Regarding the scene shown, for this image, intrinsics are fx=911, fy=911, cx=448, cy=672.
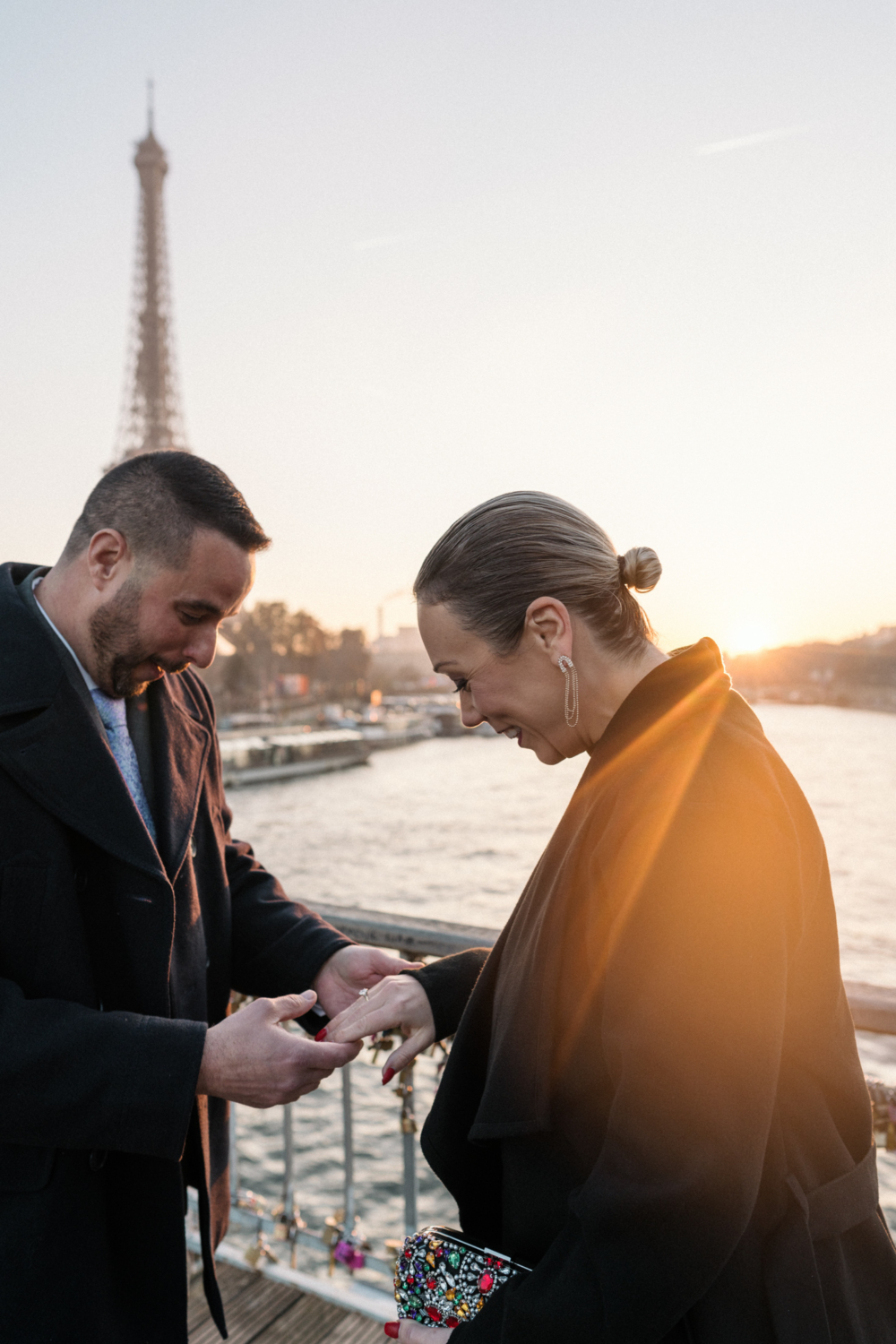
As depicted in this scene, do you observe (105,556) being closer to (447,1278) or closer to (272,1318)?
(447,1278)

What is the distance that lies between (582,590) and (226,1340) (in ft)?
7.77

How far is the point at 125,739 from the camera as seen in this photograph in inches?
83.4

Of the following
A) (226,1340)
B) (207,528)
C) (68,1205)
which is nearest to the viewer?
(68,1205)

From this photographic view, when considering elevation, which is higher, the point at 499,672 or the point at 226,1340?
the point at 499,672

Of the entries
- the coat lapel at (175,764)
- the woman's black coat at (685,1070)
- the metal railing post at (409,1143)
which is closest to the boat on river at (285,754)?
the metal railing post at (409,1143)

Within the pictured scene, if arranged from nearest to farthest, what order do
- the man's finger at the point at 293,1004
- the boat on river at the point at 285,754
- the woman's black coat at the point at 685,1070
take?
the woman's black coat at the point at 685,1070 → the man's finger at the point at 293,1004 → the boat on river at the point at 285,754

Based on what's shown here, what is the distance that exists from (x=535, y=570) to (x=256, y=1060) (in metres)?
1.00

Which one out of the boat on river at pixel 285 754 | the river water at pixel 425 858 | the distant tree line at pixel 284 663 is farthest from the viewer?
the distant tree line at pixel 284 663

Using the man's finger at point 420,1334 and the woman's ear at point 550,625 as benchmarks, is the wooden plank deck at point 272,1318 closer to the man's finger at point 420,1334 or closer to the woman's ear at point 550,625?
the man's finger at point 420,1334

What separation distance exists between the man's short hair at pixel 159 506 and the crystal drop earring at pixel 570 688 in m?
1.00

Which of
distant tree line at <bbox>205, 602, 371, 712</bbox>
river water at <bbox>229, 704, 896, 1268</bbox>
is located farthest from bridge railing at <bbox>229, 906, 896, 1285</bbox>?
distant tree line at <bbox>205, 602, 371, 712</bbox>

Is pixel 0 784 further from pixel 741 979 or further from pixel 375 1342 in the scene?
pixel 375 1342

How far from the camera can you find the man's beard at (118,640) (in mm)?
2014

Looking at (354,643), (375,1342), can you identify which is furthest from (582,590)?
(354,643)
